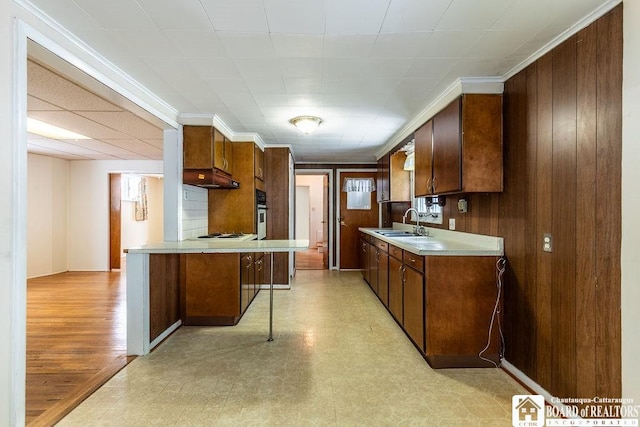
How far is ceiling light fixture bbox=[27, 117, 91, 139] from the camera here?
3.87 meters

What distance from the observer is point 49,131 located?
4.25 m

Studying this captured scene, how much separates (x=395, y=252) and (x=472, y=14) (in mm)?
2245

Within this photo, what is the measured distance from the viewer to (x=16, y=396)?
1593 mm

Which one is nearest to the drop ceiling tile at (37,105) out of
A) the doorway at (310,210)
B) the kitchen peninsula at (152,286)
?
the kitchen peninsula at (152,286)

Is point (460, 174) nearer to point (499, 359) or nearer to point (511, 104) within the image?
point (511, 104)

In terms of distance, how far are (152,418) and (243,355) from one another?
890 mm

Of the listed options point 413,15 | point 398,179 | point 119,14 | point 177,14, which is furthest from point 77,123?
point 398,179

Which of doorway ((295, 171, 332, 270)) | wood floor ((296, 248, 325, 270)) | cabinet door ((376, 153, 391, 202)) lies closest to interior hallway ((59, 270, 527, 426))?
cabinet door ((376, 153, 391, 202))

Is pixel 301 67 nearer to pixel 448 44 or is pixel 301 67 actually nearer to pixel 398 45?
pixel 398 45

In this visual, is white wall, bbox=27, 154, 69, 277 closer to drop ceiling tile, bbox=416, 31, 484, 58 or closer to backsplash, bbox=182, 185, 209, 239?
backsplash, bbox=182, 185, 209, 239

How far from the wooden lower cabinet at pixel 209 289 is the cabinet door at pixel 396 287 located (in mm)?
1716

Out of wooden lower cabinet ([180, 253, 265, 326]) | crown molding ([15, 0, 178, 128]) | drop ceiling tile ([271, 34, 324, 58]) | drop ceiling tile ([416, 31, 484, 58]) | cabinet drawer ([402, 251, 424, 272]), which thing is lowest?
wooden lower cabinet ([180, 253, 265, 326])

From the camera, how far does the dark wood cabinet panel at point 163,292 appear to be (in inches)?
112

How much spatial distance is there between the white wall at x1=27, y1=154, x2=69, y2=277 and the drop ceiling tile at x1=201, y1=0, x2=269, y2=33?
6.12 meters
